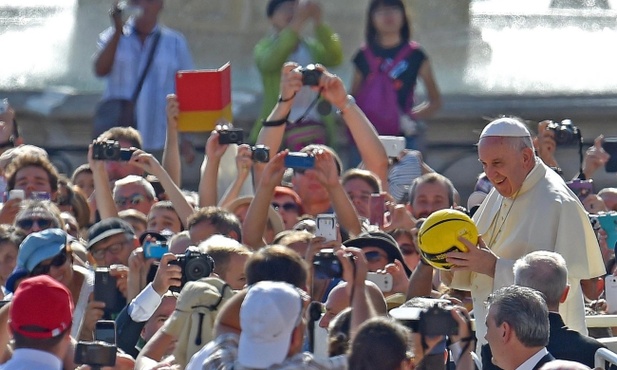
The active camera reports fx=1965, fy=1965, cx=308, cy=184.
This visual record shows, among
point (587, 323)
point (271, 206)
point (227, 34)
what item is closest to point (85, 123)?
point (227, 34)

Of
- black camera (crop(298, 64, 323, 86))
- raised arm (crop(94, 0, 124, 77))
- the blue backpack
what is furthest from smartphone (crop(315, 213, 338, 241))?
raised arm (crop(94, 0, 124, 77))

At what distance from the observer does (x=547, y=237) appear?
8.34 metres

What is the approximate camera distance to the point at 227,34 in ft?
51.3

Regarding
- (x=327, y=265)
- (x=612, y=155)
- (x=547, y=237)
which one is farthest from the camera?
(x=612, y=155)

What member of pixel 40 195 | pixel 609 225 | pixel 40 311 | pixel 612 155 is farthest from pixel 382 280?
pixel 612 155

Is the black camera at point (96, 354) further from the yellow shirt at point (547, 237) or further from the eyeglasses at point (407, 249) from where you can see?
the eyeglasses at point (407, 249)

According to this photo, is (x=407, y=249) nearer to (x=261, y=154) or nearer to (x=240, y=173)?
(x=261, y=154)

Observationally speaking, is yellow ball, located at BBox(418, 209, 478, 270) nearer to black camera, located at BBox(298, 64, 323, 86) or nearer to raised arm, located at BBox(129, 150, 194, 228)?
raised arm, located at BBox(129, 150, 194, 228)

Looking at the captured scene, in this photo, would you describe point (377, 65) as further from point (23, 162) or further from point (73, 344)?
point (73, 344)

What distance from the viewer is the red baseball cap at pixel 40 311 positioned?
6762mm

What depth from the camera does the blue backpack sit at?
12.7 metres

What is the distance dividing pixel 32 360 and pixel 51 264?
1885 millimetres

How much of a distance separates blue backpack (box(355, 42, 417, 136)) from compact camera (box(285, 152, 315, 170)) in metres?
3.16

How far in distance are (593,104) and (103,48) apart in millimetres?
3847
